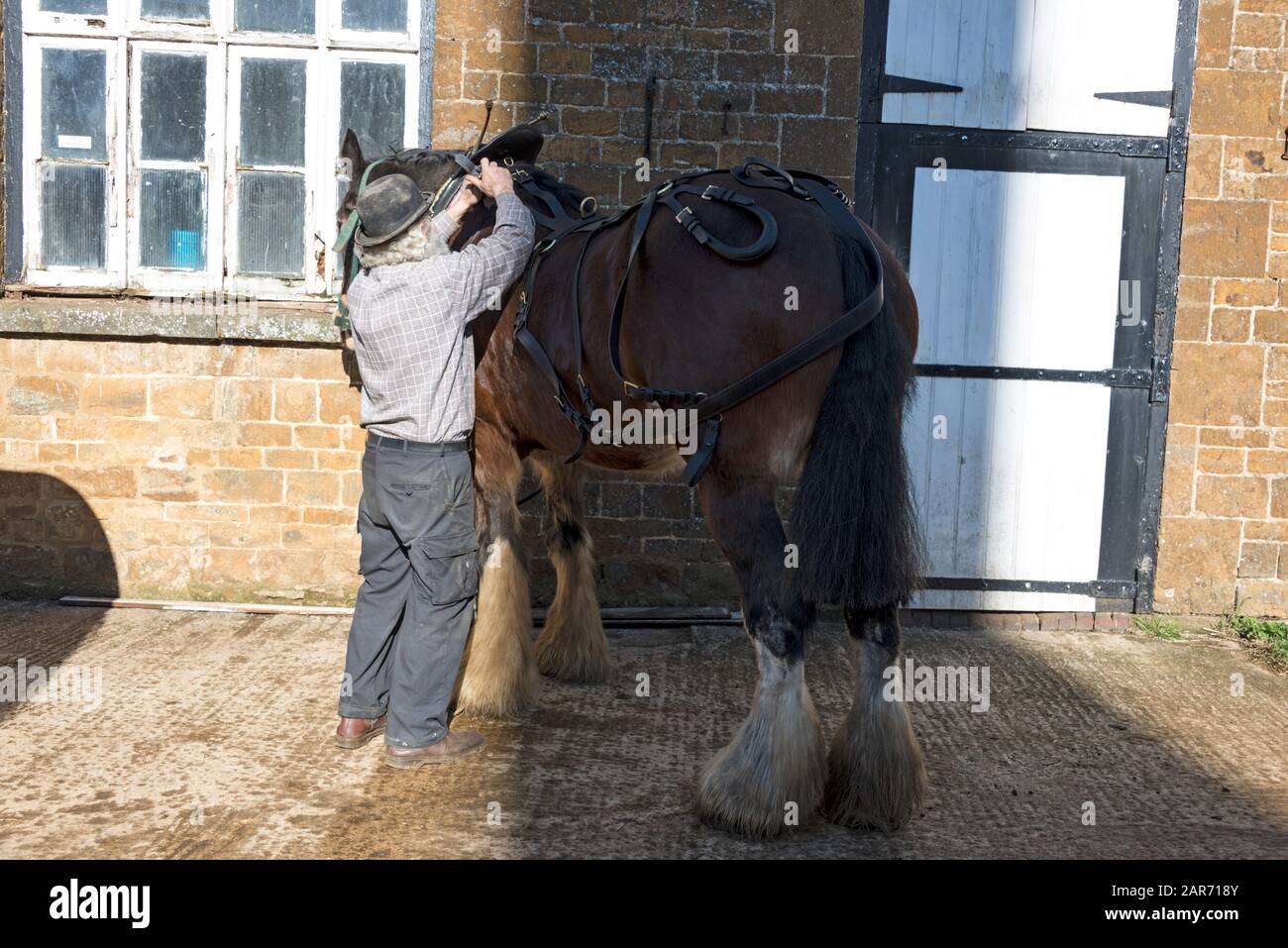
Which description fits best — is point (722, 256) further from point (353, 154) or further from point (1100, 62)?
point (1100, 62)

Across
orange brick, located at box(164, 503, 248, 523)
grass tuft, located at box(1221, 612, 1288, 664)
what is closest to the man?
orange brick, located at box(164, 503, 248, 523)

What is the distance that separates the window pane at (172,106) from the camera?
6.25 metres

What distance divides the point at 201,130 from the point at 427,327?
2.99 metres

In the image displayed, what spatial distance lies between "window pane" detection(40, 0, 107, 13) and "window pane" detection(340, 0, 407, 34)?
1236mm

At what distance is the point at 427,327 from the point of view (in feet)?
13.4

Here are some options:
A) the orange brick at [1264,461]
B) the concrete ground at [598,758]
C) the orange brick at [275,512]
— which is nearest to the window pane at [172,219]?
the orange brick at [275,512]

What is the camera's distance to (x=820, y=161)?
610cm

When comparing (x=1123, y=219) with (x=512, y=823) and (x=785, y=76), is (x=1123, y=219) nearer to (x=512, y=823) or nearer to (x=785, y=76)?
(x=785, y=76)

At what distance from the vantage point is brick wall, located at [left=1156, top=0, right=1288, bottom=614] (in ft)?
20.0

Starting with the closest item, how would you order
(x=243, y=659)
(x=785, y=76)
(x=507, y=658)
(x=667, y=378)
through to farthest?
(x=667, y=378) < (x=507, y=658) < (x=243, y=659) < (x=785, y=76)

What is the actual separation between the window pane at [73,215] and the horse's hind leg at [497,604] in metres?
2.90

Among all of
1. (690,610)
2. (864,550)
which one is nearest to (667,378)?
(864,550)

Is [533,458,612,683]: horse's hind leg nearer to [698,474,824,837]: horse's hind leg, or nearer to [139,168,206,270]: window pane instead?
[698,474,824,837]: horse's hind leg

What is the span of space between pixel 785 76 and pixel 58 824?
4630mm
